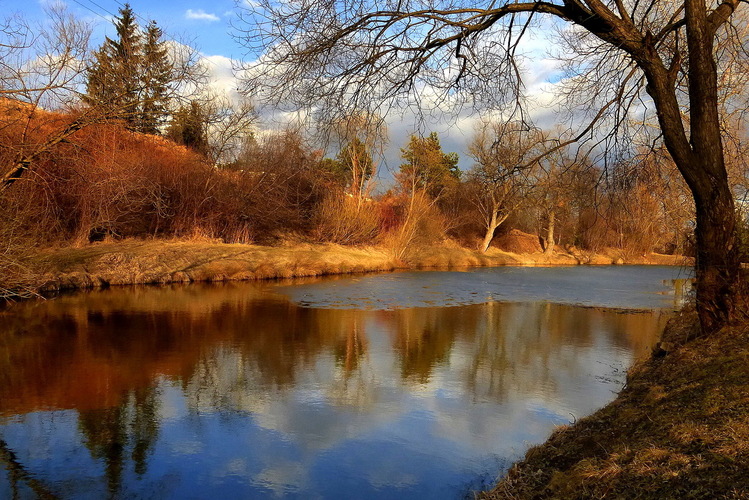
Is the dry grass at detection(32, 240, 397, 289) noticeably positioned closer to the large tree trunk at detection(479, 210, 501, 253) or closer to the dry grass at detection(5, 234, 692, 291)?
the dry grass at detection(5, 234, 692, 291)

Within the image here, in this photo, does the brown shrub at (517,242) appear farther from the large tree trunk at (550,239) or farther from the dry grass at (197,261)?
the dry grass at (197,261)

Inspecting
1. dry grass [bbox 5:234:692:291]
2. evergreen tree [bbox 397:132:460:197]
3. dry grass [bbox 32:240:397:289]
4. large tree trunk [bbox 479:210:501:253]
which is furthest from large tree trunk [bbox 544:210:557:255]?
dry grass [bbox 32:240:397:289]

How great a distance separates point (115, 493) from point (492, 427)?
4099 millimetres

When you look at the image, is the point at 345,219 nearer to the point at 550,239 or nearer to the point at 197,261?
the point at 197,261

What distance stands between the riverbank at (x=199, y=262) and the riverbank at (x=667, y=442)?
→ 7.99 meters

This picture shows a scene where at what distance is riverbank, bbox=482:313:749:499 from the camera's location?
3.12 metres

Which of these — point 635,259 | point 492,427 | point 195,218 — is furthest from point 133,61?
point 635,259

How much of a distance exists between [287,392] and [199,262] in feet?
51.1

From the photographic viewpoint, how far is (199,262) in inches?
862

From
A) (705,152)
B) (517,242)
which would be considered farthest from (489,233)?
(705,152)

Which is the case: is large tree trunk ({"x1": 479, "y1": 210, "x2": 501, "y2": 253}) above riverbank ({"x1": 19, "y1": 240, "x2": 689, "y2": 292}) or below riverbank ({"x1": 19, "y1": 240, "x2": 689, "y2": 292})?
above

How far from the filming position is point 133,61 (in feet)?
36.9

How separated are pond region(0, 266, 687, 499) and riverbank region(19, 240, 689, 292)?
107 inches

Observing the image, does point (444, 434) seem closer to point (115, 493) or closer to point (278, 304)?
point (115, 493)
